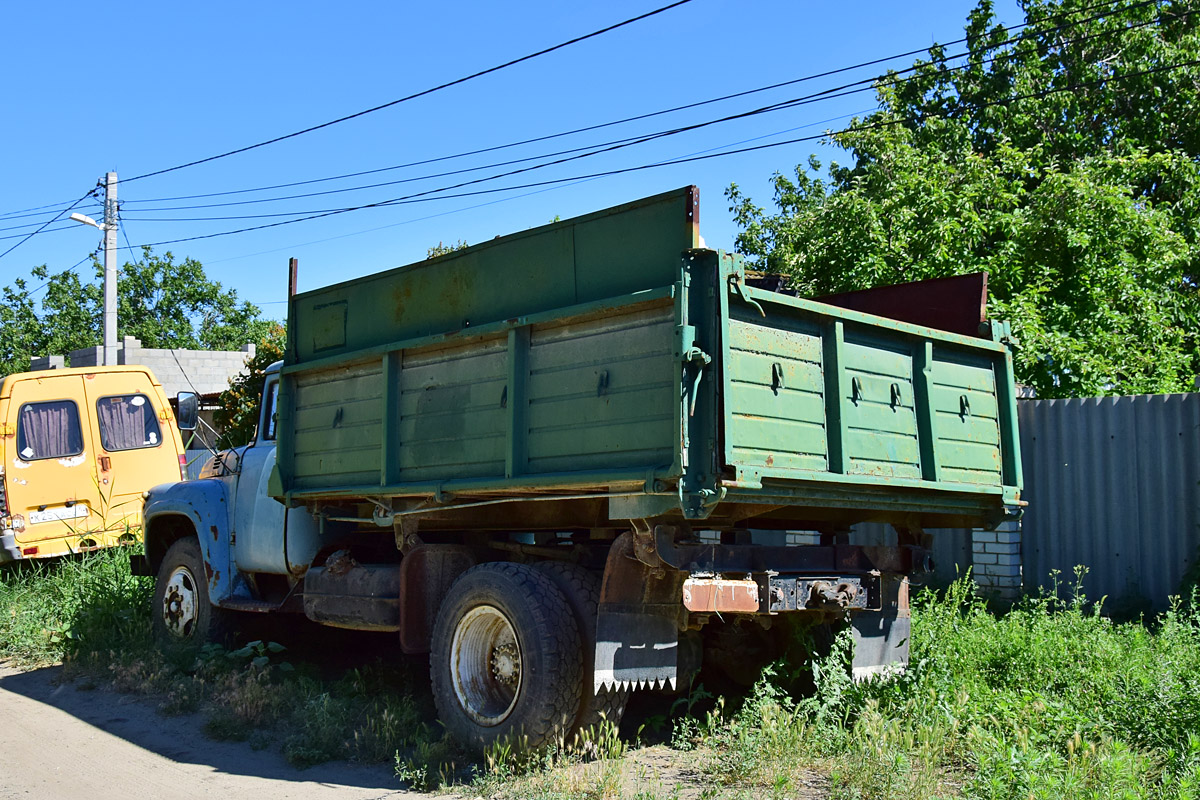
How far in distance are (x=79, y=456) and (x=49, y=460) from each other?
11.9 inches

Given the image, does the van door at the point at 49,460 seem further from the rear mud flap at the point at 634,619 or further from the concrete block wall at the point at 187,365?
the concrete block wall at the point at 187,365

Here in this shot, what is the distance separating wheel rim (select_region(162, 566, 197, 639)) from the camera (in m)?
8.19

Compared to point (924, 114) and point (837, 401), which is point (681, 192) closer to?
point (837, 401)

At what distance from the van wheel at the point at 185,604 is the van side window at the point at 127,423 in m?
4.01

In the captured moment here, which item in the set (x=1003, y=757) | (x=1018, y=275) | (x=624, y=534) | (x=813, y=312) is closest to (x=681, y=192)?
A: (x=813, y=312)

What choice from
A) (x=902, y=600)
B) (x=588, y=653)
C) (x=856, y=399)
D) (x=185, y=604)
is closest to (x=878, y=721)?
(x=902, y=600)

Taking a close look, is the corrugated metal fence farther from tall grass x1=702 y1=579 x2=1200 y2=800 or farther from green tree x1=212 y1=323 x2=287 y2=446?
green tree x1=212 y1=323 x2=287 y2=446

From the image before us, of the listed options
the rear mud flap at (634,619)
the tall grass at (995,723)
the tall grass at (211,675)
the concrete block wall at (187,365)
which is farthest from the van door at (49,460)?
the concrete block wall at (187,365)

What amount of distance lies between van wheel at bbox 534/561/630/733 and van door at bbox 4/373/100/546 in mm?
8059

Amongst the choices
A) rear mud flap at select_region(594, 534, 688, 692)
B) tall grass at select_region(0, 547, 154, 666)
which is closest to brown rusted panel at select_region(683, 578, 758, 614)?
rear mud flap at select_region(594, 534, 688, 692)

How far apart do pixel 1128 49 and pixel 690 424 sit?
18.9 m

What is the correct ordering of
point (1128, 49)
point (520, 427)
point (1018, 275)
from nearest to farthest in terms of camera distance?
point (520, 427) → point (1018, 275) → point (1128, 49)

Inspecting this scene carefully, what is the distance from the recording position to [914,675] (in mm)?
5922

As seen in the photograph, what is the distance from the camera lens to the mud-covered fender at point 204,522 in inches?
311
